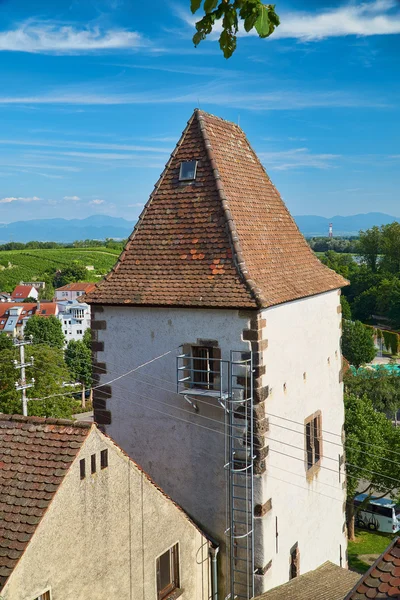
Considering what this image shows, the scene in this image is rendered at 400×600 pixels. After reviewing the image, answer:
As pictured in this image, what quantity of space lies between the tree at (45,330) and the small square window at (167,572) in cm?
5672

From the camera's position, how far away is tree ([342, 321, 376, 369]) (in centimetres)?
6044

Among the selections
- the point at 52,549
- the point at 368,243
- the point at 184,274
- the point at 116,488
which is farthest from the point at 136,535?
the point at 368,243

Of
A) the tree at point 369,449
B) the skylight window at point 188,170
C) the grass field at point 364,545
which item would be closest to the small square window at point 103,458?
the skylight window at point 188,170

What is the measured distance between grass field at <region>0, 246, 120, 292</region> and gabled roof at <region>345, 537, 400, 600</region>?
12462 cm

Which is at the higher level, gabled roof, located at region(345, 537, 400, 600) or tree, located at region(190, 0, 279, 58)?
tree, located at region(190, 0, 279, 58)

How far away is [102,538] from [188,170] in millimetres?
7728

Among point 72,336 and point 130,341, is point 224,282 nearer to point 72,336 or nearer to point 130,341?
point 130,341

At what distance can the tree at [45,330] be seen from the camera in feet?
219

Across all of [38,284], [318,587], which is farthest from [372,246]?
[318,587]

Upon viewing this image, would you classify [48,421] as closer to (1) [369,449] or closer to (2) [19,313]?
(1) [369,449]

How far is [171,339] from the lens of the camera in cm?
1257

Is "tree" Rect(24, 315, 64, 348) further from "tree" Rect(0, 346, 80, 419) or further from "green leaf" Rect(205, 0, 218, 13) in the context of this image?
"green leaf" Rect(205, 0, 218, 13)

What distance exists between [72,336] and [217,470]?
69.1 metres

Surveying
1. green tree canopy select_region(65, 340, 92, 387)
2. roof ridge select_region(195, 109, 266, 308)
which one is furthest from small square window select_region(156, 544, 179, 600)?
green tree canopy select_region(65, 340, 92, 387)
